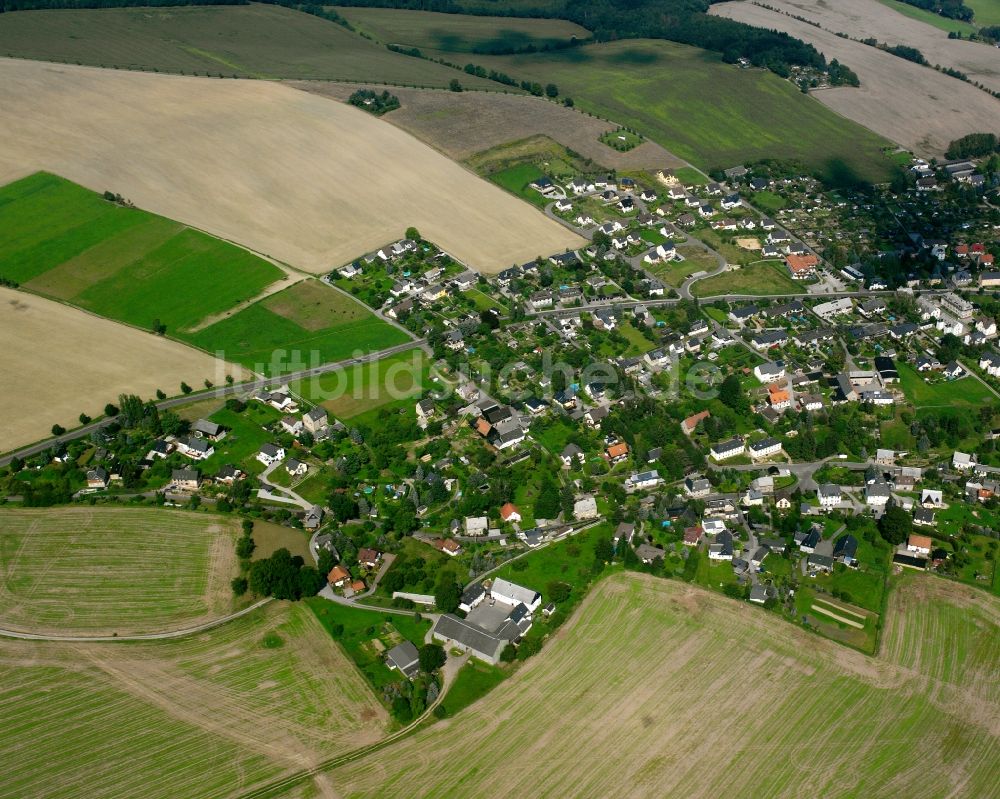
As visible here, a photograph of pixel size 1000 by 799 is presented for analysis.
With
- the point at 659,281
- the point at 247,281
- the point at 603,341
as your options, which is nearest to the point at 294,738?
the point at 603,341

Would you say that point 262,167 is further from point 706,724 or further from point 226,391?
point 706,724

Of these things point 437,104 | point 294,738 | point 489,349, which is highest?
point 437,104

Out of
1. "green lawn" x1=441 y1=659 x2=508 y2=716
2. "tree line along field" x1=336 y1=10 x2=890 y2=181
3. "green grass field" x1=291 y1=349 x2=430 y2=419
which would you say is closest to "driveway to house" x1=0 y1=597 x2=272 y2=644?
"green lawn" x1=441 y1=659 x2=508 y2=716

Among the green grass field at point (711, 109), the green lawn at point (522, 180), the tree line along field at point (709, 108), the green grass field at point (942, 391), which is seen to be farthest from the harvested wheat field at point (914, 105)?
the green grass field at point (942, 391)

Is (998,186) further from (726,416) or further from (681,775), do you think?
(681,775)

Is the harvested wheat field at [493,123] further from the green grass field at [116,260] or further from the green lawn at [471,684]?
the green lawn at [471,684]

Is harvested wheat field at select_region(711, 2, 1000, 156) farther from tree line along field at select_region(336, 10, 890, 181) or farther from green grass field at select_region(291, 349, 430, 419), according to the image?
green grass field at select_region(291, 349, 430, 419)

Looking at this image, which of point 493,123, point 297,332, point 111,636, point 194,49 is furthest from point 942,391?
point 194,49
